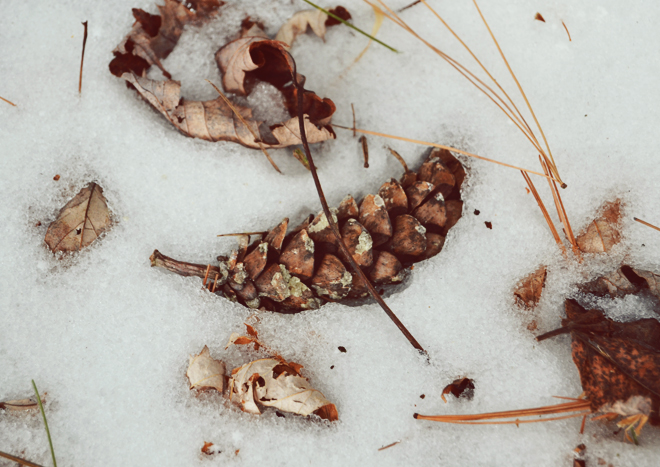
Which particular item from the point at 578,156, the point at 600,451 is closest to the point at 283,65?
the point at 578,156

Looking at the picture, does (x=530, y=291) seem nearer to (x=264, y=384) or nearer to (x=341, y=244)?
(x=341, y=244)

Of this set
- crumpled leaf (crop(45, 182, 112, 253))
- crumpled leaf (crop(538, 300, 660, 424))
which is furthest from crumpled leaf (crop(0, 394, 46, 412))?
crumpled leaf (crop(538, 300, 660, 424))

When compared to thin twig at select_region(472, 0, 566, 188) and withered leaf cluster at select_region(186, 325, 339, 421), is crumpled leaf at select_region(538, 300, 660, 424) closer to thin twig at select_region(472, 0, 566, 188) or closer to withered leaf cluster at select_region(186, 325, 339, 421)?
thin twig at select_region(472, 0, 566, 188)

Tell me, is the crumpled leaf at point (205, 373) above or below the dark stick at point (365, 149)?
below

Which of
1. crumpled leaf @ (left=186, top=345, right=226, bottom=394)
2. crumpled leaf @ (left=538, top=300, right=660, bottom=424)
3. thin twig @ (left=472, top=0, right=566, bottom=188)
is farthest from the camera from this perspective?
thin twig @ (left=472, top=0, right=566, bottom=188)

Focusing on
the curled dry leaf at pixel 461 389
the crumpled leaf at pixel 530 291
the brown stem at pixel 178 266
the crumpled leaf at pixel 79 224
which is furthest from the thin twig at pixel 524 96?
the crumpled leaf at pixel 79 224

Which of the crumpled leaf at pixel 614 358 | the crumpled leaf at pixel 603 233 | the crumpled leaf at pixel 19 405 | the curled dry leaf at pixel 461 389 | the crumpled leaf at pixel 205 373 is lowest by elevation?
the crumpled leaf at pixel 19 405

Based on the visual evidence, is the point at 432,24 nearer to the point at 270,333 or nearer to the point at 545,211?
the point at 545,211

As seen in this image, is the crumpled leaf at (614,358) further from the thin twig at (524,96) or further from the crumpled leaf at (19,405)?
the crumpled leaf at (19,405)
